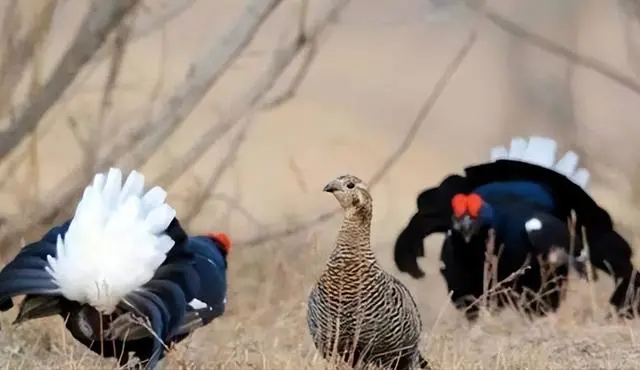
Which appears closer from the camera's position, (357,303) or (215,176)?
(357,303)

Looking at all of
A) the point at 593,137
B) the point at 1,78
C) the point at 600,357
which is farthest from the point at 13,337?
the point at 593,137

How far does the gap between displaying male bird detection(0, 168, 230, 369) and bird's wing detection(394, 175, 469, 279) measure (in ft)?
4.11

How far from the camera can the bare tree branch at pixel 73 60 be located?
10.7 feet

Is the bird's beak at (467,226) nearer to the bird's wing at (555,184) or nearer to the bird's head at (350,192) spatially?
the bird's wing at (555,184)

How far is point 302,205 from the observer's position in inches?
224

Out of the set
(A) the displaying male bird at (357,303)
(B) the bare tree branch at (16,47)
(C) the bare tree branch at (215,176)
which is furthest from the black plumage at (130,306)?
(C) the bare tree branch at (215,176)

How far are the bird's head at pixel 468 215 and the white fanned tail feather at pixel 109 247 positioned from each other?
123 centimetres

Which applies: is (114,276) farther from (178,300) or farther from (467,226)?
(467,226)

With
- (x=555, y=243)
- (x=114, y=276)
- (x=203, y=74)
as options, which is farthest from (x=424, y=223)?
(x=114, y=276)

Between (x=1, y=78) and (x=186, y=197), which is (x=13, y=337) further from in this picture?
(x=186, y=197)

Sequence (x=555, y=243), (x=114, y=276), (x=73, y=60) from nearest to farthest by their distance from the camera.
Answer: (x=114, y=276), (x=73, y=60), (x=555, y=243)

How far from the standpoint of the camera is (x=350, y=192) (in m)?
2.44

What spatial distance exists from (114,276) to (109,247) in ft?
0.20

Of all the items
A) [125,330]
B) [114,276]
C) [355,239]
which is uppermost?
[355,239]
